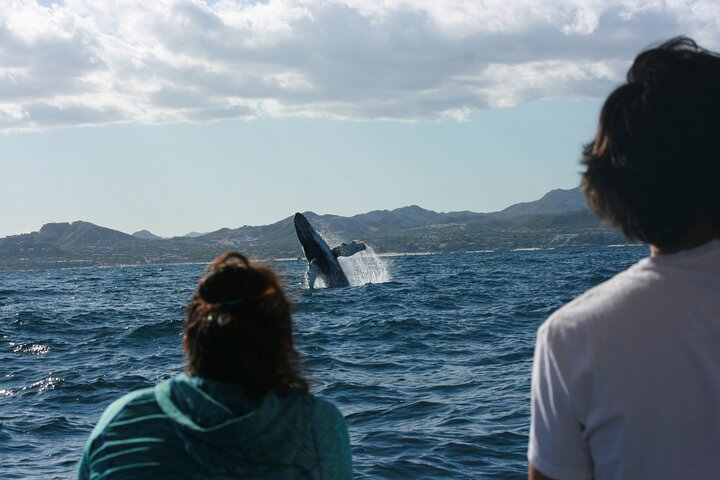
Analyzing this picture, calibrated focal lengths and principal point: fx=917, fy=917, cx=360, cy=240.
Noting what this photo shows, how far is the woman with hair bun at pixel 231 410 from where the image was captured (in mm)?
2252

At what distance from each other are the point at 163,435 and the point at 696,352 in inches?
51.1

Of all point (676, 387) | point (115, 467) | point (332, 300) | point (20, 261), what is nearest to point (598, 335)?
point (676, 387)

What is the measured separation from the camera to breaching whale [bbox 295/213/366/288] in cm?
2992

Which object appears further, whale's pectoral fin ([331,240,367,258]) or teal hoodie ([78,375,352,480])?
whale's pectoral fin ([331,240,367,258])

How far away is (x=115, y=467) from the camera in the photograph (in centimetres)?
235

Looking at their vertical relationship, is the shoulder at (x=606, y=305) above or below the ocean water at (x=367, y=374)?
above

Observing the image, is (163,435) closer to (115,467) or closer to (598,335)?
(115,467)

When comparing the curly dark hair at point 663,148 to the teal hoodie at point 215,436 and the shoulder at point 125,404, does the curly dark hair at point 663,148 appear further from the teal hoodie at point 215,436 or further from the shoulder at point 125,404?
the shoulder at point 125,404

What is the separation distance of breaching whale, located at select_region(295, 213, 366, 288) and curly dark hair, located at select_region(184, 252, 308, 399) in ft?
89.1

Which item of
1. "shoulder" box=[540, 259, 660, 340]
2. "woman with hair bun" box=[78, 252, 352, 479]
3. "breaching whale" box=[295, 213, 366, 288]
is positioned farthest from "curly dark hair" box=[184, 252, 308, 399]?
"breaching whale" box=[295, 213, 366, 288]

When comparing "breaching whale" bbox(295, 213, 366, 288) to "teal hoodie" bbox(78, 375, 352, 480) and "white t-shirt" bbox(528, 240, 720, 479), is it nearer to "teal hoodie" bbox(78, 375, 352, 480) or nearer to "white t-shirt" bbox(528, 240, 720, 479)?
"teal hoodie" bbox(78, 375, 352, 480)

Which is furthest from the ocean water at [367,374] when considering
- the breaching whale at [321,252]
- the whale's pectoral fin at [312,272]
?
the whale's pectoral fin at [312,272]

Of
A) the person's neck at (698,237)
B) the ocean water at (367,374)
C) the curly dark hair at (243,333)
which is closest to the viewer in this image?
the person's neck at (698,237)

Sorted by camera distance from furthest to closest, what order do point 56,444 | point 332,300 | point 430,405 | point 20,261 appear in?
point 20,261 → point 332,300 → point 430,405 → point 56,444
